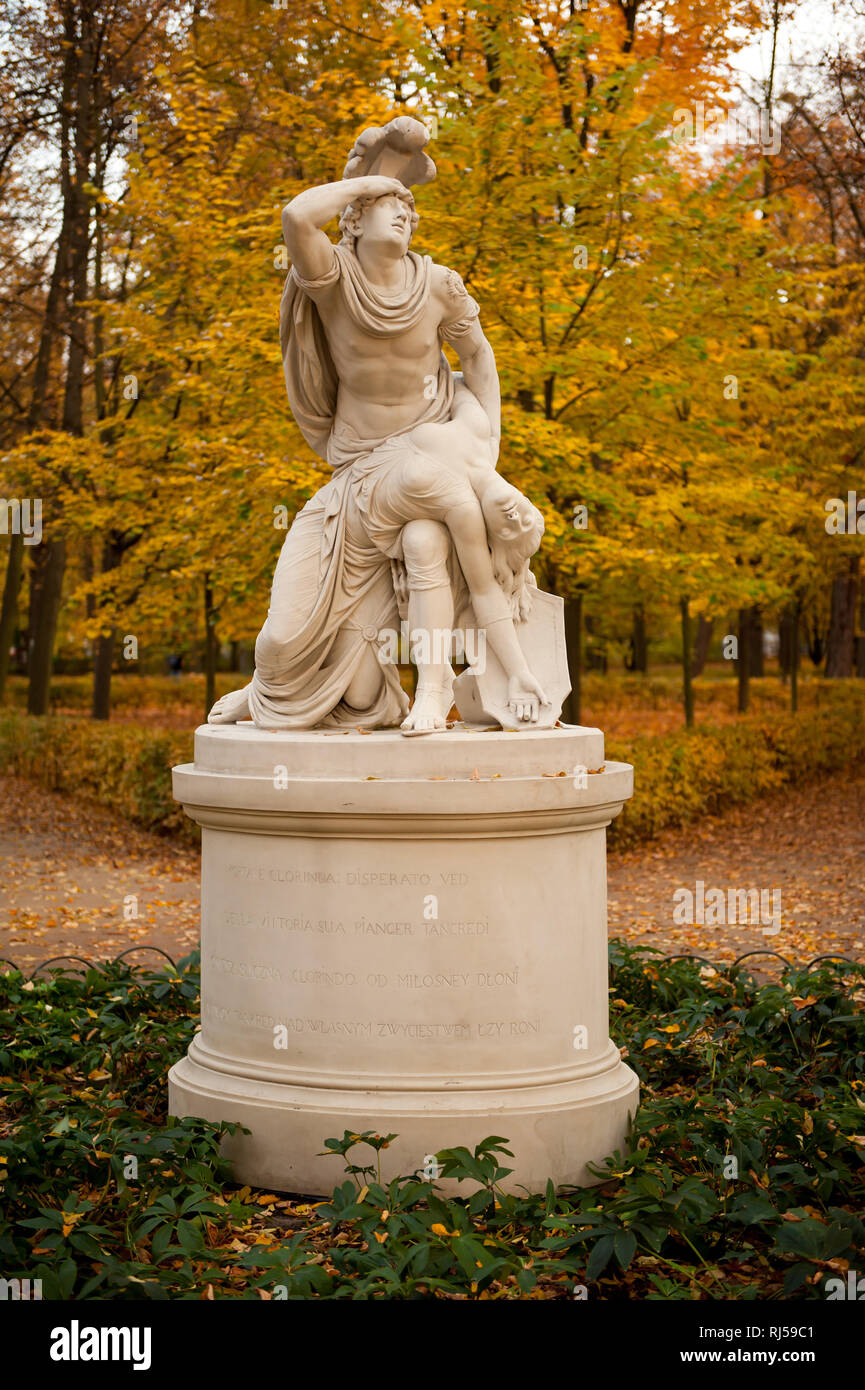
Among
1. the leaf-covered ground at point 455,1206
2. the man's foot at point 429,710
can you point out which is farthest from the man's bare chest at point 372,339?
the leaf-covered ground at point 455,1206

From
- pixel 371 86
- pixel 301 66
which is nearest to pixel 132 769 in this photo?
pixel 371 86

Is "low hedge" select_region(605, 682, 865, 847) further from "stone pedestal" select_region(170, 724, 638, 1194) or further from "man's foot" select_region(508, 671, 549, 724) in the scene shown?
"stone pedestal" select_region(170, 724, 638, 1194)

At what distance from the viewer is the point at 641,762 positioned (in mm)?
13484

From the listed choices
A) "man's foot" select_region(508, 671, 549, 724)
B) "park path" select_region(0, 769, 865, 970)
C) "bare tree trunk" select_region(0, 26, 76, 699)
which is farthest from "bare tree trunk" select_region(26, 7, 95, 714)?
"man's foot" select_region(508, 671, 549, 724)

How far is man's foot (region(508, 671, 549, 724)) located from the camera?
5.10 meters

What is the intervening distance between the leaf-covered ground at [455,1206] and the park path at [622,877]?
327 cm

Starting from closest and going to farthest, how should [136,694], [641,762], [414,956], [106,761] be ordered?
[414,956], [641,762], [106,761], [136,694]

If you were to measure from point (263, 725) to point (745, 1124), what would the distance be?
2.29 metres

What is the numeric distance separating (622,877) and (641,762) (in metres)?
2.01

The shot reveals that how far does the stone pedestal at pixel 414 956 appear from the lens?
177 inches

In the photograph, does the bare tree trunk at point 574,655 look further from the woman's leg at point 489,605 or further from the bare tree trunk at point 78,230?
the woman's leg at point 489,605

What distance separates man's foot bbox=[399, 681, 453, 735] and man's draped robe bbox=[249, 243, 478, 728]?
0.27m

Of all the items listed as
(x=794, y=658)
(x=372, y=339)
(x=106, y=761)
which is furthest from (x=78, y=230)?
(x=372, y=339)

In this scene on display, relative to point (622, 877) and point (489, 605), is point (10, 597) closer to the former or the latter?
point (622, 877)
